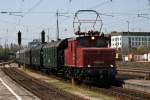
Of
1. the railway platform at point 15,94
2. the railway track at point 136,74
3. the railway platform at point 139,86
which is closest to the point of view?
the railway platform at point 15,94

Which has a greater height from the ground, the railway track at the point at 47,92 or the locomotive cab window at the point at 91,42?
the locomotive cab window at the point at 91,42

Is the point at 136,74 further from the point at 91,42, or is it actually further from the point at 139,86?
the point at 139,86

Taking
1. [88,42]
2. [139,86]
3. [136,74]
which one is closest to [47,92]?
[139,86]

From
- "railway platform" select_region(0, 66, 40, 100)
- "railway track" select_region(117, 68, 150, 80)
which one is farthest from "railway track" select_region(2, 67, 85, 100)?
"railway track" select_region(117, 68, 150, 80)

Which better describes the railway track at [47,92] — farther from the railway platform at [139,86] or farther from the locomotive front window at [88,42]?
the railway platform at [139,86]

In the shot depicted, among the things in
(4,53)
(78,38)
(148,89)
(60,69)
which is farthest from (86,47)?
(4,53)

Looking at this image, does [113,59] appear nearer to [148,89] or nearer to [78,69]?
[78,69]

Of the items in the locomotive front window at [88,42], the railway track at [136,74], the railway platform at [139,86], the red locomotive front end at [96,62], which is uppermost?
the locomotive front window at [88,42]

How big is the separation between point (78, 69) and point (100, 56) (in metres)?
1.98

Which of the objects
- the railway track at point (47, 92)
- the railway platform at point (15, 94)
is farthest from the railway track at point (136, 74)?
the railway platform at point (15, 94)

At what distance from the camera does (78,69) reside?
28.2 metres

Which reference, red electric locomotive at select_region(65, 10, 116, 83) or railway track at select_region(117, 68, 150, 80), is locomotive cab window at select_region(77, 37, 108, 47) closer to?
red electric locomotive at select_region(65, 10, 116, 83)

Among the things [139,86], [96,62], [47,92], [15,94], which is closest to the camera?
[15,94]

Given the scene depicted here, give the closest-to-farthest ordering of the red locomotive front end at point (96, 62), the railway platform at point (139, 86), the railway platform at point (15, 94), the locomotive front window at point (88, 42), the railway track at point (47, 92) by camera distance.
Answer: the railway track at point (47, 92), the railway platform at point (15, 94), the railway platform at point (139, 86), the red locomotive front end at point (96, 62), the locomotive front window at point (88, 42)
